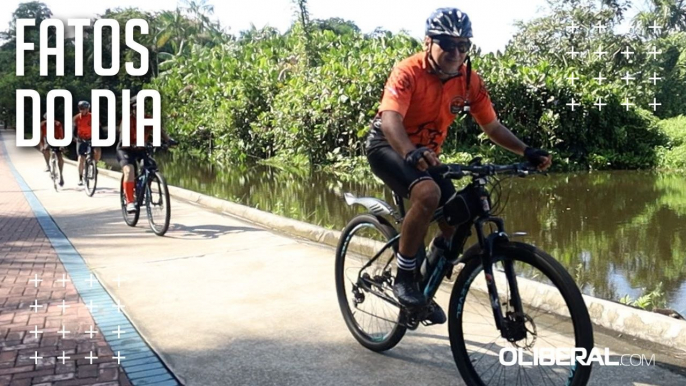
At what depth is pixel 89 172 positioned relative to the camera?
521 inches

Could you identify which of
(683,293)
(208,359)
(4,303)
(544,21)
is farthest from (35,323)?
(544,21)

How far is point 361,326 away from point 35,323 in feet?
7.44

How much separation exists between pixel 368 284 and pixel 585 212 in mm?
7324

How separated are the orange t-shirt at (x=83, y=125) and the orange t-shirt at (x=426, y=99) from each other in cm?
1109

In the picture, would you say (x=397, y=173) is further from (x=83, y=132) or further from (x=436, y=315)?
(x=83, y=132)

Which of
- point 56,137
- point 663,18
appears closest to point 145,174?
point 56,137

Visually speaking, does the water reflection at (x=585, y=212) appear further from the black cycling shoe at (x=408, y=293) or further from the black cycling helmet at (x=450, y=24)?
the black cycling helmet at (x=450, y=24)

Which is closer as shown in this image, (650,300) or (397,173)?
(397,173)

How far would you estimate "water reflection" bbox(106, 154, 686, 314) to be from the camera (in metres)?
6.44

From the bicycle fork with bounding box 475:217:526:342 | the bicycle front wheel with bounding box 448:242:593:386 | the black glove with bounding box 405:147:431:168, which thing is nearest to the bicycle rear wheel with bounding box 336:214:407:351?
the bicycle front wheel with bounding box 448:242:593:386

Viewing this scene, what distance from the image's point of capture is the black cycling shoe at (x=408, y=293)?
346cm

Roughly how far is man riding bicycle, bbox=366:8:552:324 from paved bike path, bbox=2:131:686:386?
0.58 metres

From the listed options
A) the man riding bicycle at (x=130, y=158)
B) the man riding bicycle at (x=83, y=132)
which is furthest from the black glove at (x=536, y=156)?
the man riding bicycle at (x=83, y=132)

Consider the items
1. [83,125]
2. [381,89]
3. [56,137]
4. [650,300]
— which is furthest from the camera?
[381,89]
